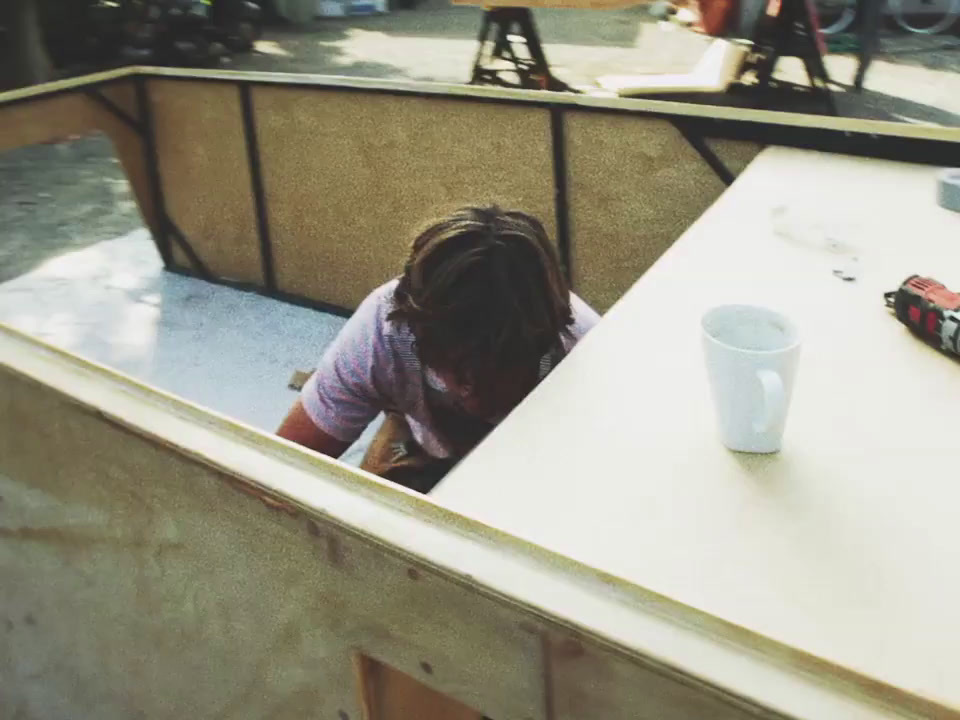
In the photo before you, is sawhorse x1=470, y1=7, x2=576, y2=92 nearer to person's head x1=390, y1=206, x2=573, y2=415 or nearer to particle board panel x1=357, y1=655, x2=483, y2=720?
person's head x1=390, y1=206, x2=573, y2=415

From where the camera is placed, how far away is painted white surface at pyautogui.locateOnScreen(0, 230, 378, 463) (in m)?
2.66

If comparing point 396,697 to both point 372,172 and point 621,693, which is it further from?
point 372,172

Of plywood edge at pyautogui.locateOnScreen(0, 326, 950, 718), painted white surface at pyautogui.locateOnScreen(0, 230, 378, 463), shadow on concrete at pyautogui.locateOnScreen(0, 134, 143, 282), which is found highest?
plywood edge at pyautogui.locateOnScreen(0, 326, 950, 718)

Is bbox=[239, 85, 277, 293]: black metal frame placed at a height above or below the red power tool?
below

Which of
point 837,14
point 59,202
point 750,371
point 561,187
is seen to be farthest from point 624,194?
point 837,14

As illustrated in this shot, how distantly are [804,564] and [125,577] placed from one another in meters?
0.69

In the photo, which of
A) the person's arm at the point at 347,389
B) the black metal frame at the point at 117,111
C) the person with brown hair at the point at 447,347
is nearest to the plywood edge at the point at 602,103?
the black metal frame at the point at 117,111

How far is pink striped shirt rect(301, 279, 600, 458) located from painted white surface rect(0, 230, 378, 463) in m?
1.01

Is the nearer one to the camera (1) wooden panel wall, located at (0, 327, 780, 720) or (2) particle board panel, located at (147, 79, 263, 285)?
(1) wooden panel wall, located at (0, 327, 780, 720)

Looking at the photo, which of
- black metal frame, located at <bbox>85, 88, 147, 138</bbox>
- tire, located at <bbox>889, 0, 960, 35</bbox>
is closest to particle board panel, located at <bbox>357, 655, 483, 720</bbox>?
black metal frame, located at <bbox>85, 88, 147, 138</bbox>

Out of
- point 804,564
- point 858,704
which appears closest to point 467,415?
point 804,564

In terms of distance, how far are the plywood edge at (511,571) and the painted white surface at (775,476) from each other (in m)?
0.02

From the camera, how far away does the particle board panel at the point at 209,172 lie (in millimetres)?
2887

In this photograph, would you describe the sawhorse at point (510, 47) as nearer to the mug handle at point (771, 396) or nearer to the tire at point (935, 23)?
the tire at point (935, 23)
